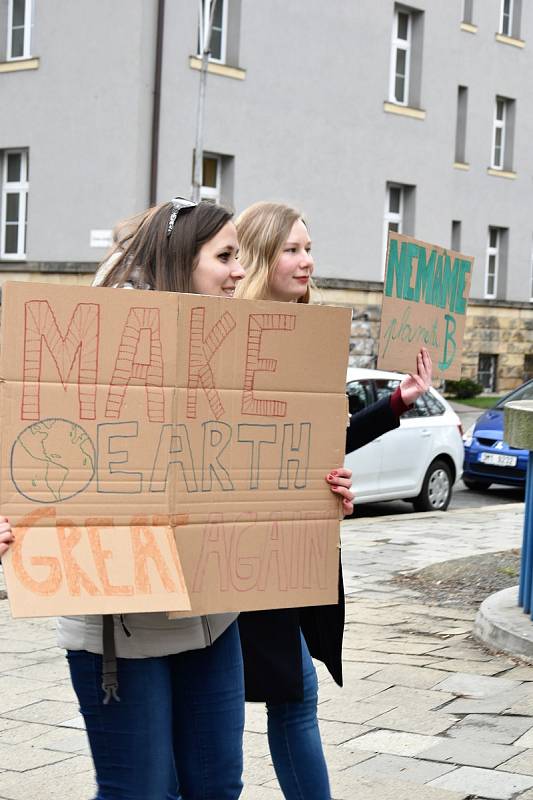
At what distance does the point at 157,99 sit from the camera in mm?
21516

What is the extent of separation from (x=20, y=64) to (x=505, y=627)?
59.6ft

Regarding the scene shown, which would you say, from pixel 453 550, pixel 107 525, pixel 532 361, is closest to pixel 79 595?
pixel 107 525

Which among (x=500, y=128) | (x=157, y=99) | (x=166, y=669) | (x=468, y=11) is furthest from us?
(x=500, y=128)

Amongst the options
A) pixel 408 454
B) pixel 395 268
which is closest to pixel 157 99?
pixel 408 454

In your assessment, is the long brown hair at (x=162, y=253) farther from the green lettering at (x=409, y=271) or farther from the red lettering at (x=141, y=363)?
the green lettering at (x=409, y=271)

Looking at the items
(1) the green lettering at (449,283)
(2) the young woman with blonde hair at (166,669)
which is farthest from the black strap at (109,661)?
(1) the green lettering at (449,283)

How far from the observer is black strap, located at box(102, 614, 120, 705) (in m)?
2.70

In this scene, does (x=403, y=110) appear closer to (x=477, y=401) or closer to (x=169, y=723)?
(x=477, y=401)

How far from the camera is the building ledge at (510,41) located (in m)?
30.8

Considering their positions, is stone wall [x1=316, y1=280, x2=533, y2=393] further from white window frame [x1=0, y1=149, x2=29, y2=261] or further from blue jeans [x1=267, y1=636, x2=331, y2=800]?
blue jeans [x1=267, y1=636, x2=331, y2=800]

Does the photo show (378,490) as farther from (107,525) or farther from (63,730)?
(107,525)

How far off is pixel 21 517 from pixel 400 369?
1380 mm

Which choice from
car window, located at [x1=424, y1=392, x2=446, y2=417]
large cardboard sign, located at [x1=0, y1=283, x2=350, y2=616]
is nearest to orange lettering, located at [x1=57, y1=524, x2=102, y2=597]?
large cardboard sign, located at [x1=0, y1=283, x2=350, y2=616]

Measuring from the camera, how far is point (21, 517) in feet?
8.64
